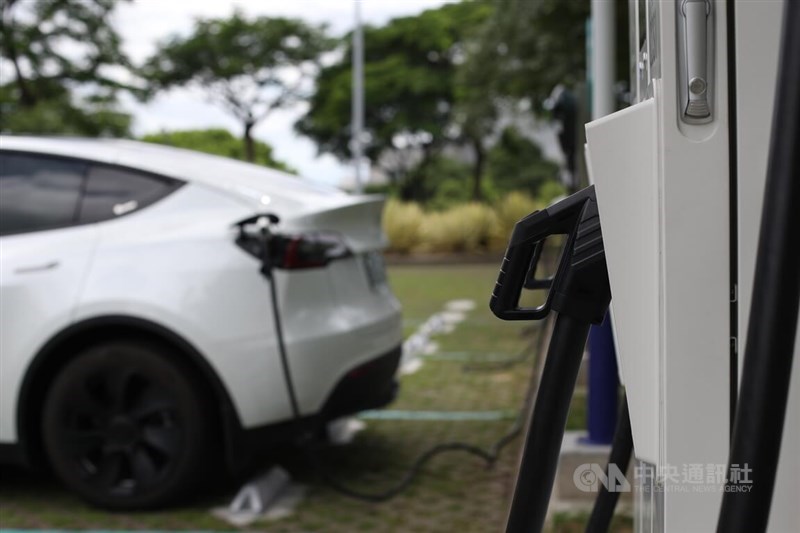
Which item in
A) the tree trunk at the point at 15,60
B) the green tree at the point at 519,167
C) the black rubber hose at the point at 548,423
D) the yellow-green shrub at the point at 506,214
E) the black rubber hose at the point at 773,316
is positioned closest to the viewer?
the black rubber hose at the point at 773,316

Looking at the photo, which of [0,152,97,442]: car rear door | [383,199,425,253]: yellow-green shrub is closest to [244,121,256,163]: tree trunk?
[383,199,425,253]: yellow-green shrub

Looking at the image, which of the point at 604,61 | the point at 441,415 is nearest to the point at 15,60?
the point at 441,415

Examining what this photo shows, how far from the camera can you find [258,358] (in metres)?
4.08

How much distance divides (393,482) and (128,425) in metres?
1.27

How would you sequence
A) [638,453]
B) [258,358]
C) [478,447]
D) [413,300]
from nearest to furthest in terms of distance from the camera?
1. [638,453]
2. [258,358]
3. [478,447]
4. [413,300]

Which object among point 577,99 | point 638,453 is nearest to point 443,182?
point 577,99

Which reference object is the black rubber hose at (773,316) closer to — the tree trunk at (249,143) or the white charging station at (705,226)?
the white charging station at (705,226)

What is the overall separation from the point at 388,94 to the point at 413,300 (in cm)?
3203

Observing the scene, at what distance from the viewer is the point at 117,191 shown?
4.36 m

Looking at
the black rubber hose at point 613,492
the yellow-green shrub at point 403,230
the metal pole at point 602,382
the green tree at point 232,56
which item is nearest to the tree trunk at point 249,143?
the green tree at point 232,56

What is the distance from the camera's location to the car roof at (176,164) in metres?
4.37

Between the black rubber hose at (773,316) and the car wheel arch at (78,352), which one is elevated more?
the black rubber hose at (773,316)

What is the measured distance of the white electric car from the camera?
407cm

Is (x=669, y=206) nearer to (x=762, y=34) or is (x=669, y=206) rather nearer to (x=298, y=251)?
(x=762, y=34)
